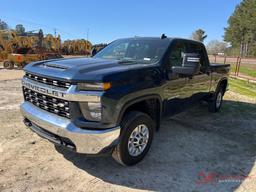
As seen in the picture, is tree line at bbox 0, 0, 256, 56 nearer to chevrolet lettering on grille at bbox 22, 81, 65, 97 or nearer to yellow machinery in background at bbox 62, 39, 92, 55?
yellow machinery in background at bbox 62, 39, 92, 55

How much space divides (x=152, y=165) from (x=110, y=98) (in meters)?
1.40

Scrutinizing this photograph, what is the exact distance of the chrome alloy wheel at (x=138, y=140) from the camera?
11.8 ft

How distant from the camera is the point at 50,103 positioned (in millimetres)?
3387

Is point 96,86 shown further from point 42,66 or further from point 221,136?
point 221,136

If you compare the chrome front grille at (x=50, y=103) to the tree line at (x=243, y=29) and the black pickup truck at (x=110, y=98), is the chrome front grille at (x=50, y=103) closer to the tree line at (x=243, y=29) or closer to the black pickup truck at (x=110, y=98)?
the black pickup truck at (x=110, y=98)

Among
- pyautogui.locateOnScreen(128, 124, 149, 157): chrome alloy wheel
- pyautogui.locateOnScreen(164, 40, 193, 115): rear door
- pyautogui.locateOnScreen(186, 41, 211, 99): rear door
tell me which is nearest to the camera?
pyautogui.locateOnScreen(128, 124, 149, 157): chrome alloy wheel

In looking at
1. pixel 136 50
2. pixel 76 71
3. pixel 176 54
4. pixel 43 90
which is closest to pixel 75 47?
pixel 136 50

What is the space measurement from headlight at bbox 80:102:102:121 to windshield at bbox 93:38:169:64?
1365 millimetres

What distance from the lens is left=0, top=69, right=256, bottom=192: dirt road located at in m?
3.31

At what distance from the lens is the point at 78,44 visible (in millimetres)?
38031

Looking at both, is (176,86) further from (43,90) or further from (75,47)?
(75,47)

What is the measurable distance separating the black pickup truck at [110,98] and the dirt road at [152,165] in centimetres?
35

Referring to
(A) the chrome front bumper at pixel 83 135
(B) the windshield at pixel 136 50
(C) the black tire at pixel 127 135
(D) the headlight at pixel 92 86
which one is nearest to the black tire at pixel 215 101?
(B) the windshield at pixel 136 50

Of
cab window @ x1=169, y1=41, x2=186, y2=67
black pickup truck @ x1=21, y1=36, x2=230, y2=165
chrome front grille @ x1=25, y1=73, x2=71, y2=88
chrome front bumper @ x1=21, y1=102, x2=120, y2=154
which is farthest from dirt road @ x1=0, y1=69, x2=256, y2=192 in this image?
cab window @ x1=169, y1=41, x2=186, y2=67
